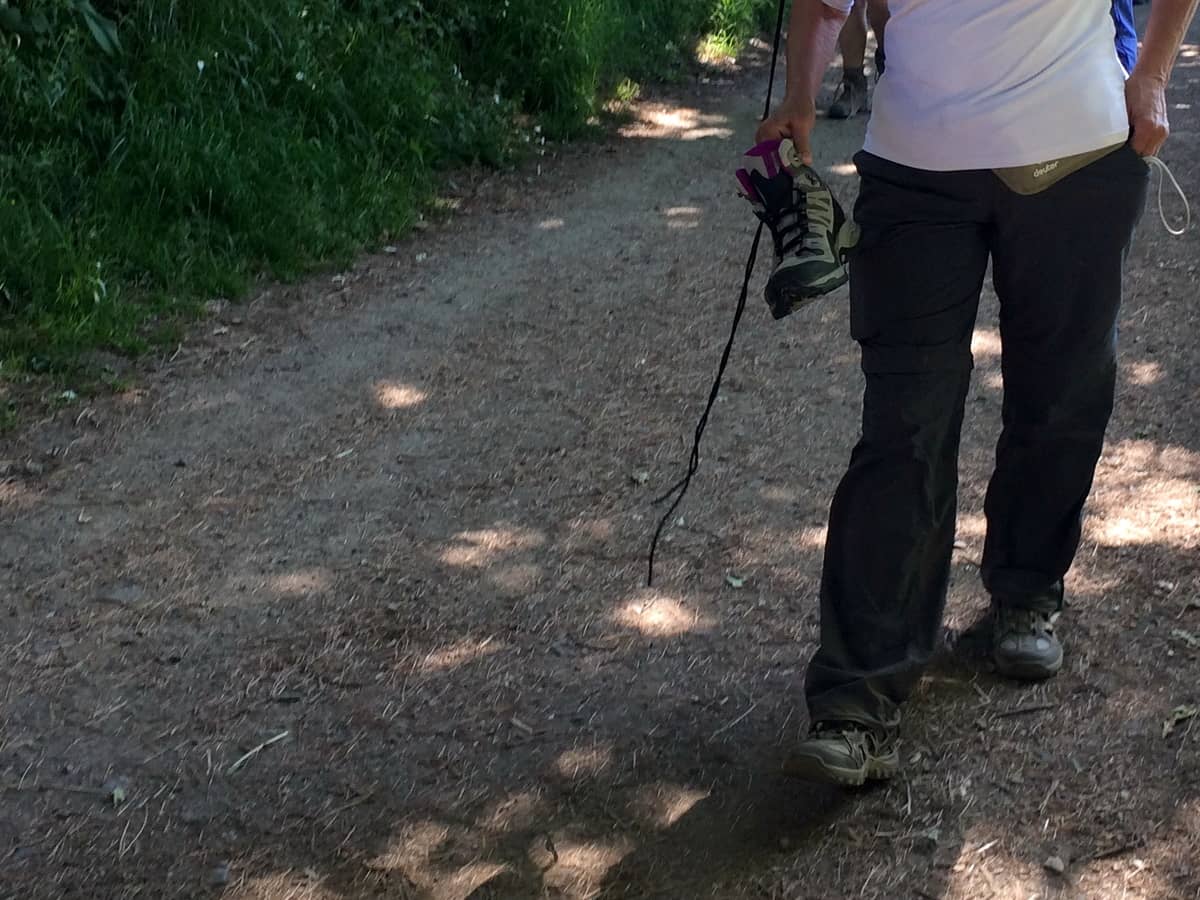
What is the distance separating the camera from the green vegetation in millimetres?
5277

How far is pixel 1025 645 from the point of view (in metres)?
3.04

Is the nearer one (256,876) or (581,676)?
(256,876)

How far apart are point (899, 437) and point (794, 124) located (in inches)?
26.3

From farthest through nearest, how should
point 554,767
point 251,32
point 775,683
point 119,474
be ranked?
point 251,32 < point 119,474 < point 775,683 < point 554,767

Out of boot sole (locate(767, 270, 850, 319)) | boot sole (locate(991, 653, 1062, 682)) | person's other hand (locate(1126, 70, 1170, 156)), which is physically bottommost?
boot sole (locate(991, 653, 1062, 682))

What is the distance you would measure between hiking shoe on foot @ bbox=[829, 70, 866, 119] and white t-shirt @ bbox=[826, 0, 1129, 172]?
6.18 metres

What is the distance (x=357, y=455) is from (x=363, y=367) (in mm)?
769

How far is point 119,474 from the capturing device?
14.0ft

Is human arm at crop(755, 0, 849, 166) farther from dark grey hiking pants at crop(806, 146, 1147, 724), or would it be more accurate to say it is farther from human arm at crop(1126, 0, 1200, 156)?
human arm at crop(1126, 0, 1200, 156)

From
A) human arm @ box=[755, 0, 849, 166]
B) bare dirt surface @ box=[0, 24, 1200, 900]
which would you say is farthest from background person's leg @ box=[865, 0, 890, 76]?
bare dirt surface @ box=[0, 24, 1200, 900]

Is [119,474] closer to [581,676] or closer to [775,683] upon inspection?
[581,676]

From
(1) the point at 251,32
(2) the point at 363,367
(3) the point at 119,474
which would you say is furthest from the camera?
(1) the point at 251,32

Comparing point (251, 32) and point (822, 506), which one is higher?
point (251, 32)

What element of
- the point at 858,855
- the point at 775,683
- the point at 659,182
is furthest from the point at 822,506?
the point at 659,182
